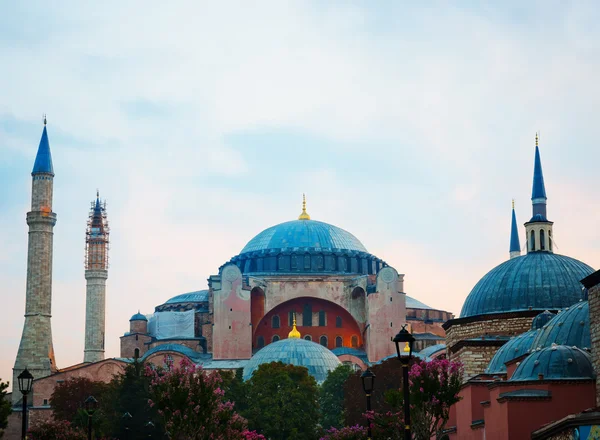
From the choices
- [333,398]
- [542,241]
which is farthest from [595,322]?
[333,398]

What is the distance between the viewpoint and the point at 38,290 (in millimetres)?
59875

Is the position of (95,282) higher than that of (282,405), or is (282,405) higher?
(95,282)

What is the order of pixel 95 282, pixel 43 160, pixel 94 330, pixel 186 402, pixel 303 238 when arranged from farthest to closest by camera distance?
pixel 95 282
pixel 94 330
pixel 303 238
pixel 43 160
pixel 186 402

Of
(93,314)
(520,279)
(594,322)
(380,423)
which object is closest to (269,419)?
(520,279)

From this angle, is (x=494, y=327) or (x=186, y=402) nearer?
(x=186, y=402)

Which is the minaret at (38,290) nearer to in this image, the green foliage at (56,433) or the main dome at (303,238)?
the main dome at (303,238)

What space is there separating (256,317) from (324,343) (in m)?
4.05

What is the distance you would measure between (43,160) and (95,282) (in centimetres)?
1559

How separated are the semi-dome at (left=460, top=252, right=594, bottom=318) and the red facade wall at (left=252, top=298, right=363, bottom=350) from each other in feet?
93.2

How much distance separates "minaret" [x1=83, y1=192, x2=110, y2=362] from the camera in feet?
240

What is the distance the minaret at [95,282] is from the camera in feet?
240

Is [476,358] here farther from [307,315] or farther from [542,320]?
[307,315]

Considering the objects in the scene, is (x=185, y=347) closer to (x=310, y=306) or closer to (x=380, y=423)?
(x=310, y=306)

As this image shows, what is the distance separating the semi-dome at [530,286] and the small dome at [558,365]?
12.5 meters
